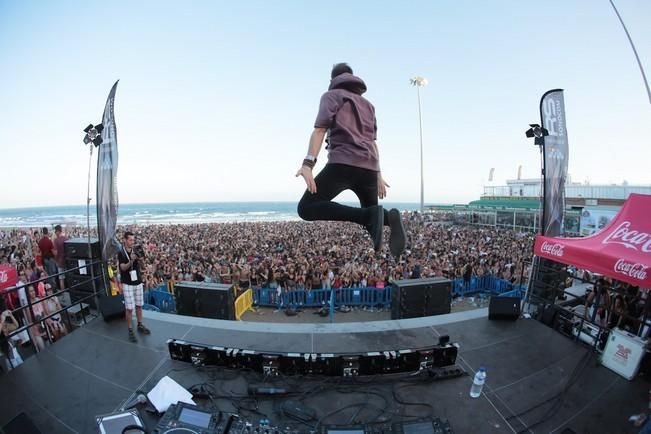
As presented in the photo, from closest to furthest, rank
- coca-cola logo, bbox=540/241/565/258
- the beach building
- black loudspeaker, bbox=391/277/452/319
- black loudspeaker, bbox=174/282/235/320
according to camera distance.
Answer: coca-cola logo, bbox=540/241/565/258 < black loudspeaker, bbox=174/282/235/320 < black loudspeaker, bbox=391/277/452/319 < the beach building

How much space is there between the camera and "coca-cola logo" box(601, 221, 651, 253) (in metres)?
3.61

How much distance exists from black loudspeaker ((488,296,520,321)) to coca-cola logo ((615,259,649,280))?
6.73ft

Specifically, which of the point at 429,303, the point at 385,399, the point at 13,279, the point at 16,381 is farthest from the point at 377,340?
the point at 13,279

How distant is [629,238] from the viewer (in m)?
3.87

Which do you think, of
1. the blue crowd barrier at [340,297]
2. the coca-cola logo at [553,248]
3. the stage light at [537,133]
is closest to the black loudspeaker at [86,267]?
the blue crowd barrier at [340,297]

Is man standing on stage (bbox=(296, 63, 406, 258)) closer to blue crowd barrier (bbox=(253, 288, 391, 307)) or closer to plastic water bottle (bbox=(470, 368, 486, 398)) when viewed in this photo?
plastic water bottle (bbox=(470, 368, 486, 398))

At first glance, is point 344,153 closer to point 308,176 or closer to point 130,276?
point 308,176

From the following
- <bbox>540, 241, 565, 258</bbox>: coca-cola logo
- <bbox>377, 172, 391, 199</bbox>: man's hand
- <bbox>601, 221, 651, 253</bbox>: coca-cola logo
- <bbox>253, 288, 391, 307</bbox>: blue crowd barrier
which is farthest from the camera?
<bbox>253, 288, 391, 307</bbox>: blue crowd barrier

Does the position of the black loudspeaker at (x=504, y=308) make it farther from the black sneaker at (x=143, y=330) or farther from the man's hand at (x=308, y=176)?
the black sneaker at (x=143, y=330)

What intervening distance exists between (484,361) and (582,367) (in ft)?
4.47

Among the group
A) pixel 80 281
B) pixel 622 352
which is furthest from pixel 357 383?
pixel 80 281

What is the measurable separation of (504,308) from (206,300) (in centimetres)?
621

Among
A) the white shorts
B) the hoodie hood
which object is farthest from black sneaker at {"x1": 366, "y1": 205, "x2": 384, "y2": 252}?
the white shorts

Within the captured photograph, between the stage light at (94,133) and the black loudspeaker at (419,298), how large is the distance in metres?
7.29
